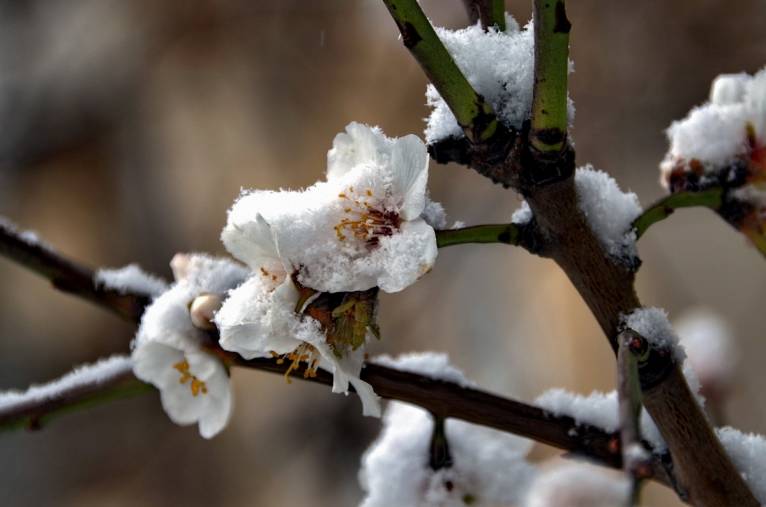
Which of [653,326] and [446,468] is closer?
[653,326]

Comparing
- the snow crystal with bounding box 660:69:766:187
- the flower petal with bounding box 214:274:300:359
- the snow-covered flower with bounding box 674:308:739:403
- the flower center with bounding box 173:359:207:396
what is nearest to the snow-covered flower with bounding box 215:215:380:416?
the flower petal with bounding box 214:274:300:359

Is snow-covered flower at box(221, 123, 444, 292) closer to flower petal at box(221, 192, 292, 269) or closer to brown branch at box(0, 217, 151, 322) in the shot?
flower petal at box(221, 192, 292, 269)

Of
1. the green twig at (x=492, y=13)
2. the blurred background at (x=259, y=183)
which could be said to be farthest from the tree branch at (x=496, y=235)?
the blurred background at (x=259, y=183)

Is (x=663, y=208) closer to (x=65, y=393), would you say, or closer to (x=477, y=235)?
(x=477, y=235)

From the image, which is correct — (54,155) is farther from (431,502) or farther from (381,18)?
Answer: (431,502)

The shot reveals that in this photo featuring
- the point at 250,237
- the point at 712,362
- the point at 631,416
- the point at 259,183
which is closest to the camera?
the point at 631,416

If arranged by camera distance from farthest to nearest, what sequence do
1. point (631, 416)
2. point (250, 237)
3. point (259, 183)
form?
point (259, 183) < point (250, 237) < point (631, 416)

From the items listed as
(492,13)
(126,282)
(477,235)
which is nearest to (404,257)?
(477,235)
